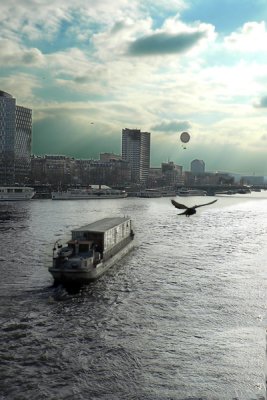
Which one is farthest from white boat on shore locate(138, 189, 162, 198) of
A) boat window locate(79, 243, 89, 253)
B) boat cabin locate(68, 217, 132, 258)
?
boat window locate(79, 243, 89, 253)

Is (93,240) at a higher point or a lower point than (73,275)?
A: higher

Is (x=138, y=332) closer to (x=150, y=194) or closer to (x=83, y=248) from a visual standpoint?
(x=83, y=248)

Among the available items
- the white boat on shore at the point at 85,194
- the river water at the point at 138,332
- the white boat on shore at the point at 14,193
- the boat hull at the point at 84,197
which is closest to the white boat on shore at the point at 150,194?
the white boat on shore at the point at 85,194

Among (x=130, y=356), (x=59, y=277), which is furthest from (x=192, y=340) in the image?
(x=59, y=277)

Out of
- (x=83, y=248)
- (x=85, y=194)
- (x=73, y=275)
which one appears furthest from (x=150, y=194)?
(x=73, y=275)

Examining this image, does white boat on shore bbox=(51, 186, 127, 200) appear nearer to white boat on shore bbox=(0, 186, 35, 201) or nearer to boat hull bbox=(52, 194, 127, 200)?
boat hull bbox=(52, 194, 127, 200)

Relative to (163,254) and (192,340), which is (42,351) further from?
(163,254)

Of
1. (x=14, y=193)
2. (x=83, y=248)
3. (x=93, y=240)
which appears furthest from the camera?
(x=14, y=193)
